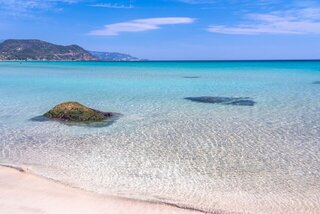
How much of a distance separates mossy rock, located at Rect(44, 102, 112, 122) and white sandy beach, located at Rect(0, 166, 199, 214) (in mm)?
8875

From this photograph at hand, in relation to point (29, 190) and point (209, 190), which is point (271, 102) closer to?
point (209, 190)

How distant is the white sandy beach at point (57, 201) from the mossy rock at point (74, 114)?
8.87 meters

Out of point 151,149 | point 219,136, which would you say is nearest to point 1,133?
point 151,149

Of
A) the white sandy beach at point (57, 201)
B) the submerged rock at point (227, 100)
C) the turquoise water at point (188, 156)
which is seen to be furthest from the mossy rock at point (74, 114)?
the submerged rock at point (227, 100)

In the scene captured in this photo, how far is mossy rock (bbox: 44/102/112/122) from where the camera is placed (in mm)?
18766

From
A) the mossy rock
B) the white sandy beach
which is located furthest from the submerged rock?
the white sandy beach

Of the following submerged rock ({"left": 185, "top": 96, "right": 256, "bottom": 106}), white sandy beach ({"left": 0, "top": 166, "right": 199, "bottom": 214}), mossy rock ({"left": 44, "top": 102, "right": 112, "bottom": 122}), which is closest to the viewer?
white sandy beach ({"left": 0, "top": 166, "right": 199, "bottom": 214})

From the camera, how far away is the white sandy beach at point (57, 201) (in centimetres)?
813

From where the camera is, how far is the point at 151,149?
13.4m

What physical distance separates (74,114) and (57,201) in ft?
35.1

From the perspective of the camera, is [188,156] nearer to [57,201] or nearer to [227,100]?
[57,201]

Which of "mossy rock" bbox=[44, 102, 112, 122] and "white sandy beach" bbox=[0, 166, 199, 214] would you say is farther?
"mossy rock" bbox=[44, 102, 112, 122]

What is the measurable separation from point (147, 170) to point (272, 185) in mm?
3464

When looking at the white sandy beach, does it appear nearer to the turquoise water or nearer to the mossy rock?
the turquoise water
